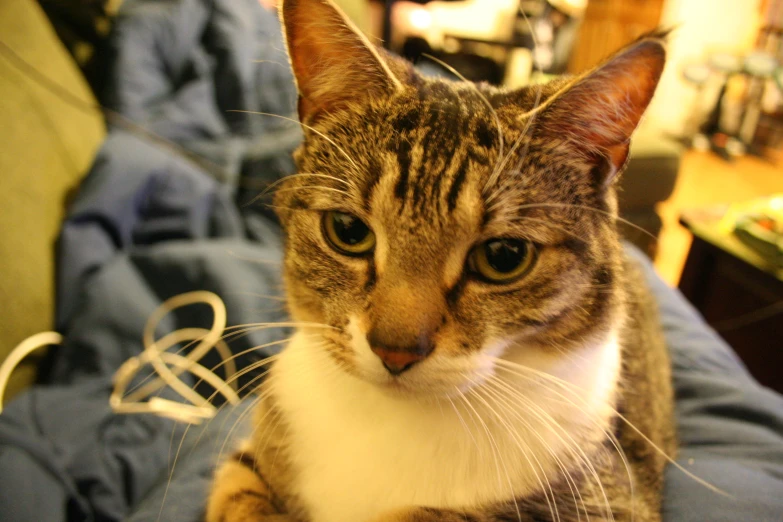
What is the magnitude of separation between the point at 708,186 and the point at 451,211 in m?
4.50

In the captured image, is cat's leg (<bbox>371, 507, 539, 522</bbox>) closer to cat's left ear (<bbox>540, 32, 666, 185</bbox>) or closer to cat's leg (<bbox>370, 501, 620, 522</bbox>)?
cat's leg (<bbox>370, 501, 620, 522</bbox>)

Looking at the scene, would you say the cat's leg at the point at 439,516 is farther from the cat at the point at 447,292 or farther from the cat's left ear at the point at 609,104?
the cat's left ear at the point at 609,104

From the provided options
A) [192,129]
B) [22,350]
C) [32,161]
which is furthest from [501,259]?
[192,129]

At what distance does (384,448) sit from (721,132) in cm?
585

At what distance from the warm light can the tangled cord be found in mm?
3102

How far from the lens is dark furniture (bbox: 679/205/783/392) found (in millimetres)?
1751

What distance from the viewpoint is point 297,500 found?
2.89ft

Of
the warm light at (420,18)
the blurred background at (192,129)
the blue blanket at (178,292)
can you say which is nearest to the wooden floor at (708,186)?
the blurred background at (192,129)

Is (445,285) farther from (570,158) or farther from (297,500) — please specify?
(297,500)

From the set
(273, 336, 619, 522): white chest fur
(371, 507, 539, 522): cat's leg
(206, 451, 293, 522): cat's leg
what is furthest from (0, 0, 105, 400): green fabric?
(371, 507, 539, 522): cat's leg

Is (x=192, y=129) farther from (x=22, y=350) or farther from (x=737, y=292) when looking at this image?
(x=737, y=292)

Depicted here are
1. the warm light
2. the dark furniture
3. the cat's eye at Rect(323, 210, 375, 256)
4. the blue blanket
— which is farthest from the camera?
the warm light

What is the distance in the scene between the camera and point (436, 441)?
781 mm

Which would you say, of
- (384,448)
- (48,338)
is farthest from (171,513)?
(48,338)
